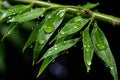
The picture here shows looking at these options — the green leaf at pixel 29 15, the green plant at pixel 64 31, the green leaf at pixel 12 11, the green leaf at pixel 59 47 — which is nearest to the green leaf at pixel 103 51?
the green plant at pixel 64 31

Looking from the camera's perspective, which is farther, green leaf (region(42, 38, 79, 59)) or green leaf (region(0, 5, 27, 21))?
green leaf (region(0, 5, 27, 21))

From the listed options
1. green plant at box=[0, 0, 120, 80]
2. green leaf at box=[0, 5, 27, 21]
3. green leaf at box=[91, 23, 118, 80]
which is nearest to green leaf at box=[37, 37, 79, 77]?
green plant at box=[0, 0, 120, 80]

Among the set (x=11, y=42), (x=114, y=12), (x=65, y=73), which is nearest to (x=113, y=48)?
(x=114, y=12)

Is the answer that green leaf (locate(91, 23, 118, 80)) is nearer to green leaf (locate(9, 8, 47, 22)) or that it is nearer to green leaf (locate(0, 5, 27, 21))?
green leaf (locate(9, 8, 47, 22))

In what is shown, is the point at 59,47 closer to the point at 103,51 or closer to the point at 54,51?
the point at 54,51

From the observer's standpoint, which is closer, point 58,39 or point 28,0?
point 58,39

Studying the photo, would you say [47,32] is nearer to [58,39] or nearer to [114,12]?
[58,39]

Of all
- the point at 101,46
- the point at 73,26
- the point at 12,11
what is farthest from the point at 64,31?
the point at 12,11

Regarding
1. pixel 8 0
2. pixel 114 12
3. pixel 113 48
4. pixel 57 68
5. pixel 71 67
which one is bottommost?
pixel 57 68
